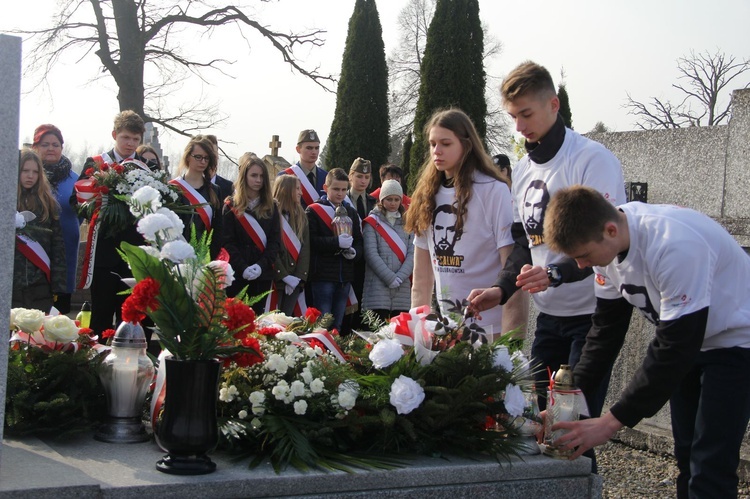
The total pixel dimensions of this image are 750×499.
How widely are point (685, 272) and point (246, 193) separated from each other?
458 centimetres

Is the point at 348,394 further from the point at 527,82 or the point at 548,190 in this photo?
the point at 527,82

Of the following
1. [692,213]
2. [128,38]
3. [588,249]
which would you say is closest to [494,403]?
[588,249]

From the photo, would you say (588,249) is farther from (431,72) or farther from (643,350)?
(431,72)

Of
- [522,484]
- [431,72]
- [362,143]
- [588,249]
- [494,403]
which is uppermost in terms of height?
[431,72]

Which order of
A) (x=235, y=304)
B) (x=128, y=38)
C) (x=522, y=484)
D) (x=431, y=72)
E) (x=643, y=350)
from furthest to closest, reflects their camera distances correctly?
1. (x=431, y=72)
2. (x=128, y=38)
3. (x=643, y=350)
4. (x=522, y=484)
5. (x=235, y=304)

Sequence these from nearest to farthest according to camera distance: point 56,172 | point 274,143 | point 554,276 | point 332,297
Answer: point 554,276
point 56,172
point 332,297
point 274,143

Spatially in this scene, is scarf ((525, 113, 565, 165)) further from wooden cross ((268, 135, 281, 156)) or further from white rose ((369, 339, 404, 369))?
wooden cross ((268, 135, 281, 156))

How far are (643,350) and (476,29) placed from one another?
57.8ft

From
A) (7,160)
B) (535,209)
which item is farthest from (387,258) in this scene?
(7,160)

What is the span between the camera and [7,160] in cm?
257

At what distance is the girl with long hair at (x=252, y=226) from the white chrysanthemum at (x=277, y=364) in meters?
3.76

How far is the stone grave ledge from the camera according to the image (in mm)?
2541

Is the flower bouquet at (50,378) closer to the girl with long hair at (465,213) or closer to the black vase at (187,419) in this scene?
the black vase at (187,419)

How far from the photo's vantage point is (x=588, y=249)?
2994mm
